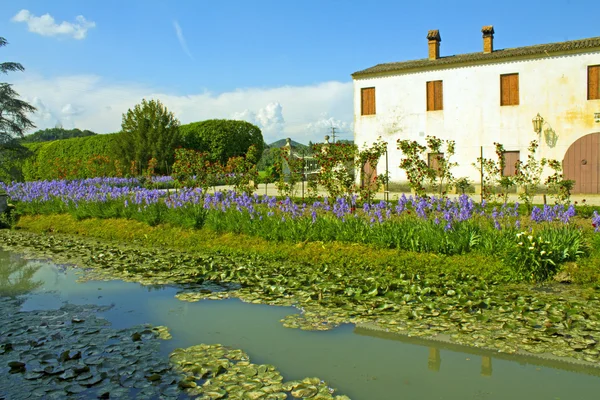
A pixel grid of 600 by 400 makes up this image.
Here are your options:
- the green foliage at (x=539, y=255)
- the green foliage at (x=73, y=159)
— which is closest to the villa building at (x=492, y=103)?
the green foliage at (x=73, y=159)

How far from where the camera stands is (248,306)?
245 inches

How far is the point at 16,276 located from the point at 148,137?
19.5m

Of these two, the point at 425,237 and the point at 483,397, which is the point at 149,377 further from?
the point at 425,237

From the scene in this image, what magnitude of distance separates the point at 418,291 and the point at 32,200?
1317 cm

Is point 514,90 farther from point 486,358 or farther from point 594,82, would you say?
point 486,358

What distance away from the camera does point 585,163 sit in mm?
20109

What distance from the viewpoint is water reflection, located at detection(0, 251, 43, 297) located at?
7.43m

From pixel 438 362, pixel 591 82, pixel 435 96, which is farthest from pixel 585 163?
pixel 438 362

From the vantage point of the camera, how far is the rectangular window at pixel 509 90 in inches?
836

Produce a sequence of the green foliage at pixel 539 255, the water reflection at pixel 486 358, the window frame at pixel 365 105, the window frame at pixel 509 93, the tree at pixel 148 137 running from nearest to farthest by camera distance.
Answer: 1. the water reflection at pixel 486 358
2. the green foliage at pixel 539 255
3. the window frame at pixel 509 93
4. the window frame at pixel 365 105
5. the tree at pixel 148 137

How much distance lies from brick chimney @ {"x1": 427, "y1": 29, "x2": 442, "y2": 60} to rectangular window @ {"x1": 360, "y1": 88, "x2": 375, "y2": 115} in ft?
10.1

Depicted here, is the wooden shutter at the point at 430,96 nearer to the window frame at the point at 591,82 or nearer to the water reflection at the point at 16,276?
the window frame at the point at 591,82

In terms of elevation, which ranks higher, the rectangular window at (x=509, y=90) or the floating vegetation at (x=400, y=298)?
the rectangular window at (x=509, y=90)

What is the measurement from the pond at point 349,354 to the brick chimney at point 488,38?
19.8 m
